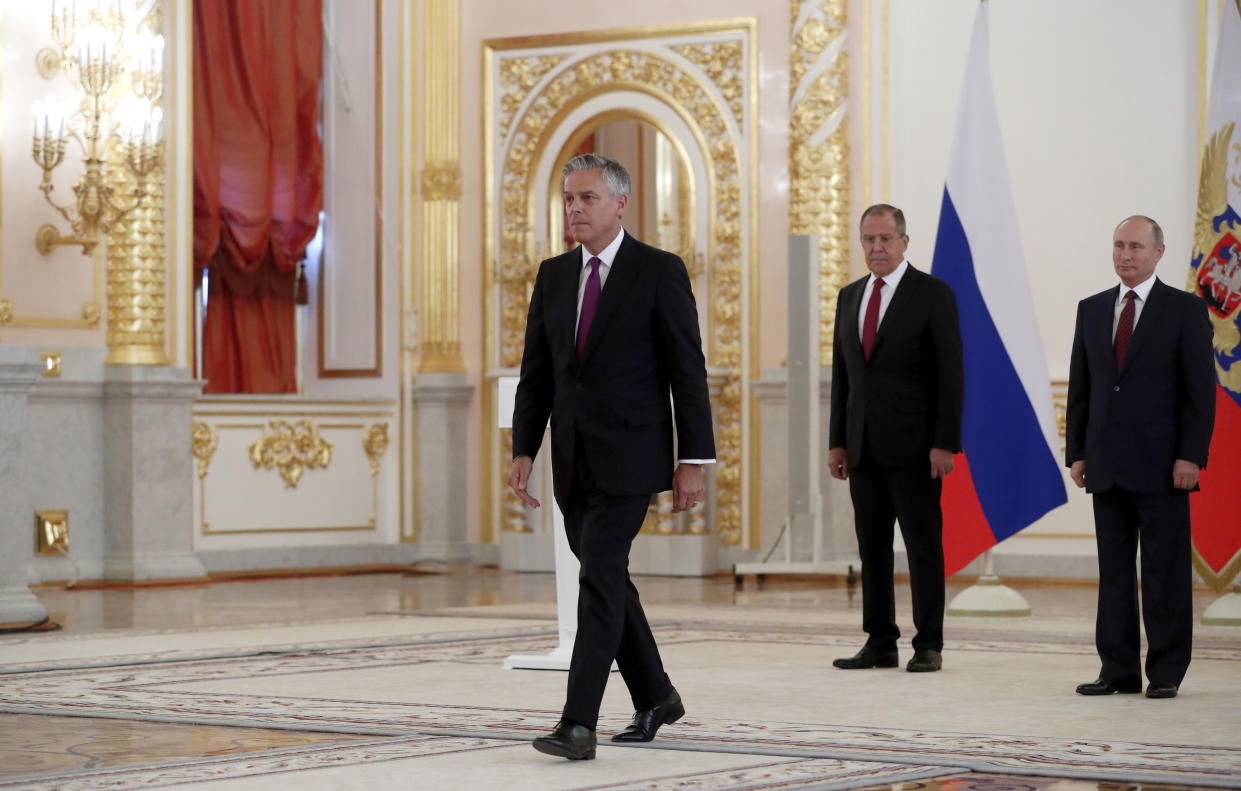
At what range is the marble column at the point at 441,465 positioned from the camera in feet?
35.0

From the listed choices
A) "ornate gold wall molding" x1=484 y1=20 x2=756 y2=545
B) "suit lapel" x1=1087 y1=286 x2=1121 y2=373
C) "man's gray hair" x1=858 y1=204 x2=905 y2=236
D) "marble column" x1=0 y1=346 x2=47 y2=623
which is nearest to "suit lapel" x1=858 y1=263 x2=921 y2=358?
"man's gray hair" x1=858 y1=204 x2=905 y2=236

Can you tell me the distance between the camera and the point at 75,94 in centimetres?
905

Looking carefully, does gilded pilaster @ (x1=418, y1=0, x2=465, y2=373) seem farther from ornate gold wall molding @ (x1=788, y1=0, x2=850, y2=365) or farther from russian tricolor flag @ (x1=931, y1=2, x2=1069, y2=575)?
russian tricolor flag @ (x1=931, y1=2, x2=1069, y2=575)

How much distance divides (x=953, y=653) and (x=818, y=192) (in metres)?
4.29

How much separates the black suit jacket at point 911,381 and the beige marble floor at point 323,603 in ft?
5.26

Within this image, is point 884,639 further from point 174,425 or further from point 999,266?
point 174,425

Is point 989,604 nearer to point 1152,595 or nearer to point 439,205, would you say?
point 1152,595

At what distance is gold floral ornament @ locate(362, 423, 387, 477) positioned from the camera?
34.7 ft

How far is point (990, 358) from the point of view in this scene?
6789 mm

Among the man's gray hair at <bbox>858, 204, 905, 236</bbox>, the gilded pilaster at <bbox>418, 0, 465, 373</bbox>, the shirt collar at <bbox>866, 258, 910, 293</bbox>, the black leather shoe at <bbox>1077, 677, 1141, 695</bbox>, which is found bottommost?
the black leather shoe at <bbox>1077, 677, 1141, 695</bbox>

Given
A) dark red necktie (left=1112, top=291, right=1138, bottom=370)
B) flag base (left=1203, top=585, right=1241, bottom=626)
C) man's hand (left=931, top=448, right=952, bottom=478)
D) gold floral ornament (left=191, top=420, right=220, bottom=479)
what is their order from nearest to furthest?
1. dark red necktie (left=1112, top=291, right=1138, bottom=370)
2. man's hand (left=931, top=448, right=952, bottom=478)
3. flag base (left=1203, top=585, right=1241, bottom=626)
4. gold floral ornament (left=191, top=420, right=220, bottom=479)

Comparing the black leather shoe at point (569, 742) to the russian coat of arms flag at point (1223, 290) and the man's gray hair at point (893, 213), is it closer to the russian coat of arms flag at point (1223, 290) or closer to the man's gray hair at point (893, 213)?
the man's gray hair at point (893, 213)

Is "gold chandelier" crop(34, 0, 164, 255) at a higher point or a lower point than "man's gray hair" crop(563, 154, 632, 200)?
higher

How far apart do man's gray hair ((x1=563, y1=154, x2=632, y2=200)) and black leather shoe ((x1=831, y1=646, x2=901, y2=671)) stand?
81.2 inches
